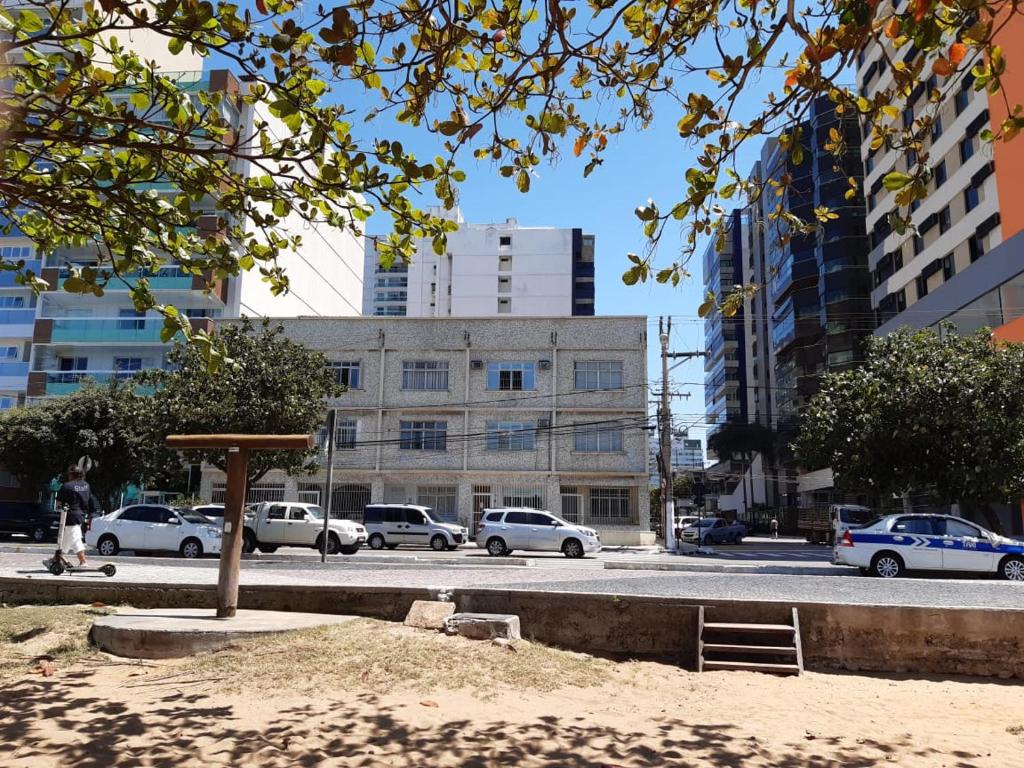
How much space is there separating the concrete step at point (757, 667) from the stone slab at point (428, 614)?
274 cm

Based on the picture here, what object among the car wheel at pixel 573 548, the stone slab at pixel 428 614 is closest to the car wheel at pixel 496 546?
the car wheel at pixel 573 548

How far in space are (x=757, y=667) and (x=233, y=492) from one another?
5802 millimetres

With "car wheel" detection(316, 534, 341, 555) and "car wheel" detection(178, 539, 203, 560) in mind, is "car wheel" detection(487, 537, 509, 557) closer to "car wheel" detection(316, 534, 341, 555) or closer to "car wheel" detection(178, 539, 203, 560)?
"car wheel" detection(316, 534, 341, 555)

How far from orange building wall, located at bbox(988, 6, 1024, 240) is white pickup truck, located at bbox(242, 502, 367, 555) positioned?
24593 millimetres

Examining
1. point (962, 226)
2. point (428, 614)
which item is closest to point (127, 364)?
point (428, 614)

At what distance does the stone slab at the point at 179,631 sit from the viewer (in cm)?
718

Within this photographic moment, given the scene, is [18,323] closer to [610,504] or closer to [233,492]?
[610,504]

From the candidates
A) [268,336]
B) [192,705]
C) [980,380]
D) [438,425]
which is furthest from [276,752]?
[438,425]

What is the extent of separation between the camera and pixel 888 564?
53.1ft

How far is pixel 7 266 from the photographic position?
716 centimetres

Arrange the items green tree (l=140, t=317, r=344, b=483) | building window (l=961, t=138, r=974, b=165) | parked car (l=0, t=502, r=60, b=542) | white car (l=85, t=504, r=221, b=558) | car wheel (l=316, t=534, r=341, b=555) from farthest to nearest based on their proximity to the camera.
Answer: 1. building window (l=961, t=138, r=974, b=165)
2. parked car (l=0, t=502, r=60, b=542)
3. green tree (l=140, t=317, r=344, b=483)
4. car wheel (l=316, t=534, r=341, b=555)
5. white car (l=85, t=504, r=221, b=558)

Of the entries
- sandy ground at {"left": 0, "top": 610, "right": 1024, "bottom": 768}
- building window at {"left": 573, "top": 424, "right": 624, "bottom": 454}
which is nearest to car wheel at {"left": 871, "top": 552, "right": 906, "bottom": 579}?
sandy ground at {"left": 0, "top": 610, "right": 1024, "bottom": 768}

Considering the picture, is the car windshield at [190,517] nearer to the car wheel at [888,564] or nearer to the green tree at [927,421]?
the car wheel at [888,564]

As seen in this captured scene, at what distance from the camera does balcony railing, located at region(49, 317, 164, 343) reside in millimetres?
39500
